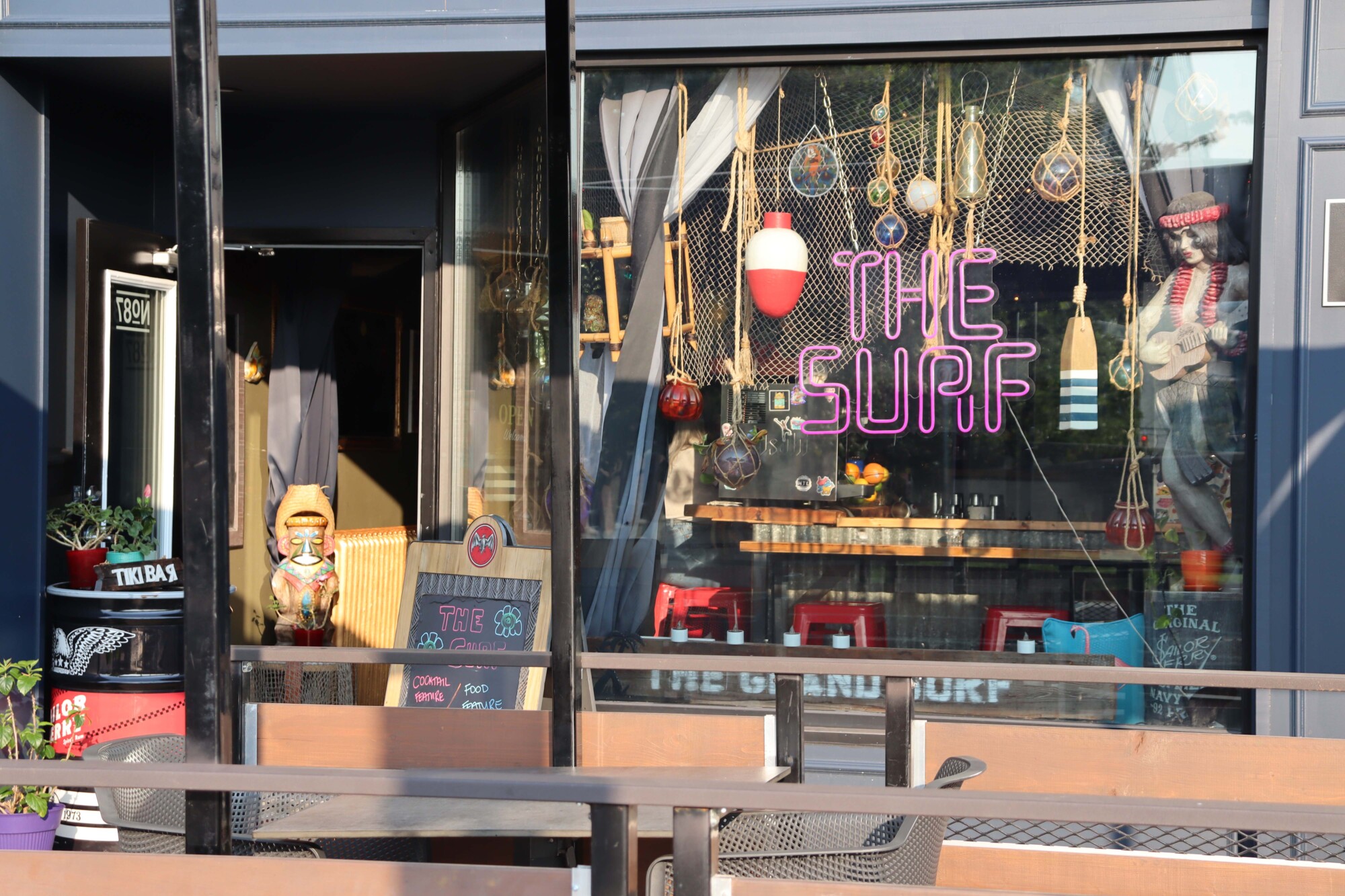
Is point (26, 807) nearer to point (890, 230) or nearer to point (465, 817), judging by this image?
point (465, 817)

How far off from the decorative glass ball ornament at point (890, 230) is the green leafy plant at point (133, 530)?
11.7 ft

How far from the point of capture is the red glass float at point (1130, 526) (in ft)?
15.4

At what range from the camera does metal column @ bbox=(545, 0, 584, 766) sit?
2945 mm

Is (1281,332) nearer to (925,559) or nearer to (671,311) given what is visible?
(925,559)

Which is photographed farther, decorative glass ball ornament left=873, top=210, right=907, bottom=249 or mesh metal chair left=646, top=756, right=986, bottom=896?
decorative glass ball ornament left=873, top=210, right=907, bottom=249

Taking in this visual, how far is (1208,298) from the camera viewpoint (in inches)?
182

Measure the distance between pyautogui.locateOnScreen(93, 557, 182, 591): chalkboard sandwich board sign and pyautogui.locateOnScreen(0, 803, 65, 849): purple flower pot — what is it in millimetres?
1119

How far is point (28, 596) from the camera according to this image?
5.23 m

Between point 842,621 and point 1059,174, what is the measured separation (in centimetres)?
206

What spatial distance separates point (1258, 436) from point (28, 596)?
5210 mm

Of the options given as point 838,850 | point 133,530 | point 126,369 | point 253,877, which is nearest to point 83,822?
point 133,530

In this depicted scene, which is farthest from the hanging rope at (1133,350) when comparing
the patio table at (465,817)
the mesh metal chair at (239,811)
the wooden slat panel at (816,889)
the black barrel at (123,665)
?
the black barrel at (123,665)

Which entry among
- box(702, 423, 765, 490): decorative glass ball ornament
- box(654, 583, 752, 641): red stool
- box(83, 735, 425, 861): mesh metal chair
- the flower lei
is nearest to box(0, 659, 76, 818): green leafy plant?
box(83, 735, 425, 861): mesh metal chair

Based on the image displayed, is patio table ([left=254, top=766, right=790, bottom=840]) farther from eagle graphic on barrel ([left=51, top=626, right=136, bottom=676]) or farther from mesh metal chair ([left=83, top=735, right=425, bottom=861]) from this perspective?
eagle graphic on barrel ([left=51, top=626, right=136, bottom=676])
